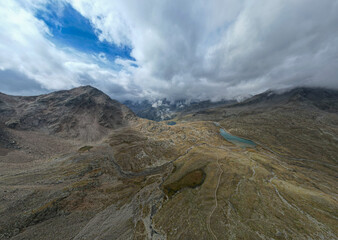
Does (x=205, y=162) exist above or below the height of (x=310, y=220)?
above

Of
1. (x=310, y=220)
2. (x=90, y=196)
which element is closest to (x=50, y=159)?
(x=90, y=196)

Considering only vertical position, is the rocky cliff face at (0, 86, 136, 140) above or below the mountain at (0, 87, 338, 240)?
above

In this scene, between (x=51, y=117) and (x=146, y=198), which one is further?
(x=51, y=117)

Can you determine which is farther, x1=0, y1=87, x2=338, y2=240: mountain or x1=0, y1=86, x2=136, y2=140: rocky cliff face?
x1=0, y1=86, x2=136, y2=140: rocky cliff face

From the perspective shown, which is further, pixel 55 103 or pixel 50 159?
pixel 55 103

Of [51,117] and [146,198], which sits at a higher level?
[51,117]

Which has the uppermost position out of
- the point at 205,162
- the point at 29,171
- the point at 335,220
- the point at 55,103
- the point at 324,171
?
the point at 55,103

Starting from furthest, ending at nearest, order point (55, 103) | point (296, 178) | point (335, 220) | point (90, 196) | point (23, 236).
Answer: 1. point (55, 103)
2. point (296, 178)
3. point (90, 196)
4. point (335, 220)
5. point (23, 236)

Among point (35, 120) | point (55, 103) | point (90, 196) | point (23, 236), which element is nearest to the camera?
point (23, 236)

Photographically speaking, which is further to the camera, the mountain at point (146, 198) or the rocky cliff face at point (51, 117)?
the rocky cliff face at point (51, 117)

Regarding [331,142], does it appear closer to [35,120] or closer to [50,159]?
[50,159]

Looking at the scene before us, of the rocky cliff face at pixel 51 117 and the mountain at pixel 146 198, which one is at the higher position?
the rocky cliff face at pixel 51 117
